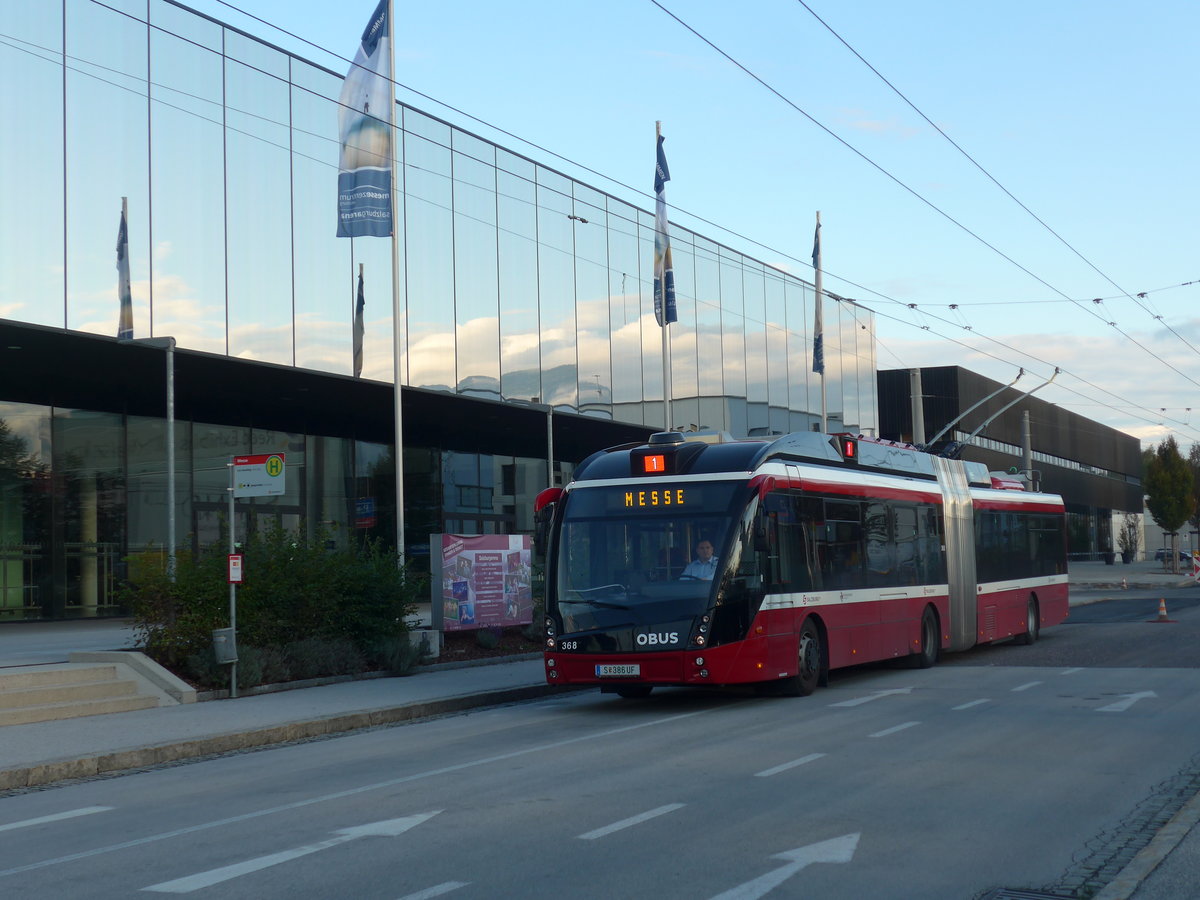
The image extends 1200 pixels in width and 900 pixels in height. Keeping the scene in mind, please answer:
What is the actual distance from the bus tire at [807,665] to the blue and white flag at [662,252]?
54.0ft

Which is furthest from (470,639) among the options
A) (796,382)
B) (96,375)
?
(796,382)

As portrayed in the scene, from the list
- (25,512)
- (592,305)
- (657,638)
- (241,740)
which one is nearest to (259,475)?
(241,740)

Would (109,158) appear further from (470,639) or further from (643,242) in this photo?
(643,242)

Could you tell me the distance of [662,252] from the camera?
3228 centimetres

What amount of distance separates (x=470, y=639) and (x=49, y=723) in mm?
9270

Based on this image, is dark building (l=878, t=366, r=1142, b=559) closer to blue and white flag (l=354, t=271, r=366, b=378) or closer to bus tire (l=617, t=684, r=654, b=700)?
blue and white flag (l=354, t=271, r=366, b=378)

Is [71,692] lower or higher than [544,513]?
lower

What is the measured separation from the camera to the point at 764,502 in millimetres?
15703

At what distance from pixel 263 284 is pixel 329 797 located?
2013 centimetres

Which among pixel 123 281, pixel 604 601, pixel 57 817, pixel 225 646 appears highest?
pixel 123 281

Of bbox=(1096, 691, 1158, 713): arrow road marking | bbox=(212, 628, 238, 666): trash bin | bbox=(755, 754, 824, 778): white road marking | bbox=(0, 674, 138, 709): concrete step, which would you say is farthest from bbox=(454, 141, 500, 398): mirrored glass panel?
bbox=(755, 754, 824, 778): white road marking

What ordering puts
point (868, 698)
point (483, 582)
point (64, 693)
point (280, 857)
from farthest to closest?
point (483, 582) → point (868, 698) → point (64, 693) → point (280, 857)

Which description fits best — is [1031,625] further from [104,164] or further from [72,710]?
[104,164]

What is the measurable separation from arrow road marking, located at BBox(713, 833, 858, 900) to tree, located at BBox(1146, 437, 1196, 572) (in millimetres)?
73677
